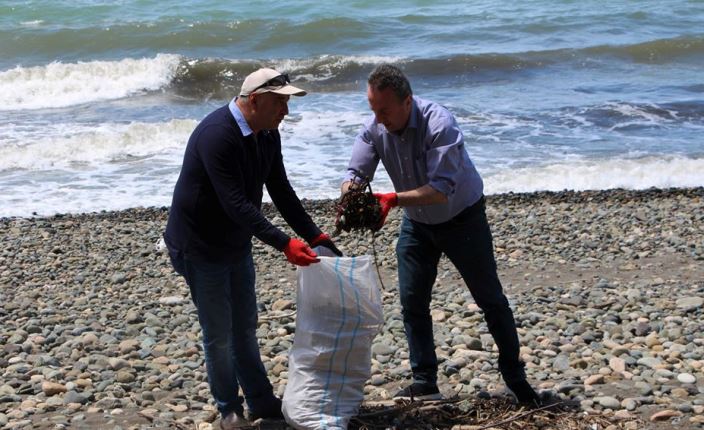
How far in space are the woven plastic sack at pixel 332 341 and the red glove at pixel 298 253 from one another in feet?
0.47

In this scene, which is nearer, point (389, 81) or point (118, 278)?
point (389, 81)

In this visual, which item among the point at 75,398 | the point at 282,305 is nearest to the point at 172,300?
the point at 282,305

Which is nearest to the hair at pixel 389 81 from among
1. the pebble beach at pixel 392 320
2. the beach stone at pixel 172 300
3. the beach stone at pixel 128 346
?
the pebble beach at pixel 392 320

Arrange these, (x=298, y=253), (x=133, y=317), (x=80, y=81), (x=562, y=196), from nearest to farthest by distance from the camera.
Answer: (x=298, y=253)
(x=133, y=317)
(x=562, y=196)
(x=80, y=81)

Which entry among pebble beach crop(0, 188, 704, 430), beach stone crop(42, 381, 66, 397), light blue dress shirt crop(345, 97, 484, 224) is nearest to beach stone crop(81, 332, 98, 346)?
pebble beach crop(0, 188, 704, 430)

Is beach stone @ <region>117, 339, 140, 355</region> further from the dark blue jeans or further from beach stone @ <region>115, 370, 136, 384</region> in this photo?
the dark blue jeans

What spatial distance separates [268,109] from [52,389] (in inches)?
92.0

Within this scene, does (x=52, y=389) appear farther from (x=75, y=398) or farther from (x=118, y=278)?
(x=118, y=278)

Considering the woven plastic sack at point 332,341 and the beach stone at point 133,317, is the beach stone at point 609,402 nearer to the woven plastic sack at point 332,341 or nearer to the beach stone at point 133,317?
the woven plastic sack at point 332,341

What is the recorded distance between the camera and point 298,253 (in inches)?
177

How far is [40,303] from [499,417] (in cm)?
428

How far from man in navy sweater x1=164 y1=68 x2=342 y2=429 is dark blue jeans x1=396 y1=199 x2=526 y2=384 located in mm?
455

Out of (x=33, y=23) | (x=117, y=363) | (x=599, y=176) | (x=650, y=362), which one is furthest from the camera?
(x=33, y=23)

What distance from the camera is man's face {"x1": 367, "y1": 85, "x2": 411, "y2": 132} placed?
4.55 metres
